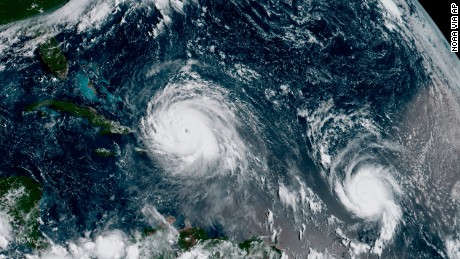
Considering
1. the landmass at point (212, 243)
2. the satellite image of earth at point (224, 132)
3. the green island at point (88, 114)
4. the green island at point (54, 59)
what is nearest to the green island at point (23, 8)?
the satellite image of earth at point (224, 132)

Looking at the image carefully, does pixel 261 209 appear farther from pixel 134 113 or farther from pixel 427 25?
pixel 427 25

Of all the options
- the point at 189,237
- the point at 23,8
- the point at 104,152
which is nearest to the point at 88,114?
the point at 104,152

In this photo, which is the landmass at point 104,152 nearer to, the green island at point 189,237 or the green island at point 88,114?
the green island at point 88,114

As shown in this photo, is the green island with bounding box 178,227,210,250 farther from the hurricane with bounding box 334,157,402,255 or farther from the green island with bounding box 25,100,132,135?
the hurricane with bounding box 334,157,402,255

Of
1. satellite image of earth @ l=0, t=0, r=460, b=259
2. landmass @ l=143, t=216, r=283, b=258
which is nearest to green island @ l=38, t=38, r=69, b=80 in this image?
satellite image of earth @ l=0, t=0, r=460, b=259

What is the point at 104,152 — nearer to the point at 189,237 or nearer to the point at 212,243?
the point at 189,237

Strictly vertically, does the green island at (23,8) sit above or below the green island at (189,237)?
above
